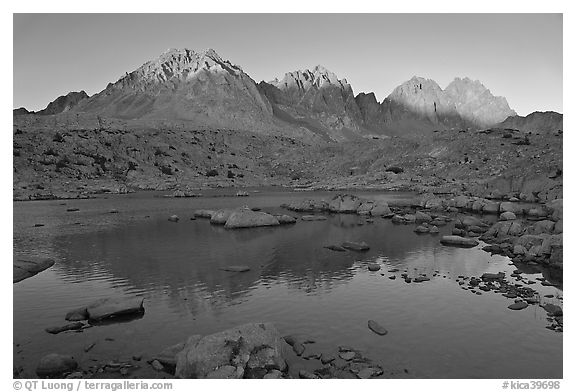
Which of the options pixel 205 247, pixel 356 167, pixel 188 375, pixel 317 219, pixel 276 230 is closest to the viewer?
pixel 188 375

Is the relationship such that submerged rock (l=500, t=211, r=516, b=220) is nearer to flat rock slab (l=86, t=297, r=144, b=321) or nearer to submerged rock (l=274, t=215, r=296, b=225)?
submerged rock (l=274, t=215, r=296, b=225)

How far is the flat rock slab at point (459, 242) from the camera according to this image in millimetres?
33106

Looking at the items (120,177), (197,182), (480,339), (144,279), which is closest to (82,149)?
(120,177)

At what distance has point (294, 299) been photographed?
20.8m

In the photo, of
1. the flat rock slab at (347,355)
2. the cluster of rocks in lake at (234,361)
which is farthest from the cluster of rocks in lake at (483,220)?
the cluster of rocks in lake at (234,361)

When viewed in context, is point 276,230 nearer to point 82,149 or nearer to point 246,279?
point 246,279

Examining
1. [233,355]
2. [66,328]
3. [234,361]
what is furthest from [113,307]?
[234,361]

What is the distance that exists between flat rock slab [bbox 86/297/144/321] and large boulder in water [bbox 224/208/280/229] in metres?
23.5

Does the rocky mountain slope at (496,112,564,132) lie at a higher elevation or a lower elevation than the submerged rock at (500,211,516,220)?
higher

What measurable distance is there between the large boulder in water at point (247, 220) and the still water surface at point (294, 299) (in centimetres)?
282

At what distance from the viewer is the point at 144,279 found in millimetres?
24328

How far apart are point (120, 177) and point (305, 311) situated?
282 feet

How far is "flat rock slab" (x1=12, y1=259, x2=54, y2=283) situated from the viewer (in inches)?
979

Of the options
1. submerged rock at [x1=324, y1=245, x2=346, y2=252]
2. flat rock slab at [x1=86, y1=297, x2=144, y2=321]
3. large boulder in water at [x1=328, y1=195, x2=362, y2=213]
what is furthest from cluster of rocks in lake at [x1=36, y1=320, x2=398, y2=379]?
large boulder in water at [x1=328, y1=195, x2=362, y2=213]
